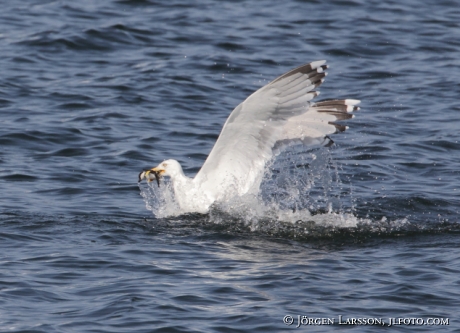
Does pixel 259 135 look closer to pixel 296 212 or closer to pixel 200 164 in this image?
pixel 296 212

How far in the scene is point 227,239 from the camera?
907 centimetres

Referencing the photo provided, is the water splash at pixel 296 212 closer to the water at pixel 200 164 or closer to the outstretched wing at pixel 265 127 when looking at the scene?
the water at pixel 200 164

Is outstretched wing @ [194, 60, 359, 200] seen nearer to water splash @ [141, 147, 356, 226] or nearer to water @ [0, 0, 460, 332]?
water splash @ [141, 147, 356, 226]

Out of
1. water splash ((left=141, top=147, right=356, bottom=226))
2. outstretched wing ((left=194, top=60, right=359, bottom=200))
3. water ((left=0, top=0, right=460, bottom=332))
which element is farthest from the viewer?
water splash ((left=141, top=147, right=356, bottom=226))

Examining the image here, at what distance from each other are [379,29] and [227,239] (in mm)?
11689

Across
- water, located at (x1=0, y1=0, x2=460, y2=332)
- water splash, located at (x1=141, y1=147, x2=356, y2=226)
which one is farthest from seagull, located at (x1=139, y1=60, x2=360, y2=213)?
water, located at (x1=0, y1=0, x2=460, y2=332)

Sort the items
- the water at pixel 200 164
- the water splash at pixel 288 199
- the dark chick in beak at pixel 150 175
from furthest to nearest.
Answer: the dark chick in beak at pixel 150 175 → the water splash at pixel 288 199 → the water at pixel 200 164

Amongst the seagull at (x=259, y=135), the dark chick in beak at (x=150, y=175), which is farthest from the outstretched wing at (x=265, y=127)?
the dark chick in beak at (x=150, y=175)

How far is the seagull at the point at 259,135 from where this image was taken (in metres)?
9.23

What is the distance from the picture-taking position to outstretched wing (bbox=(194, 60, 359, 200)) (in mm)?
9211

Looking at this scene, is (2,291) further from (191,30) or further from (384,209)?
(191,30)

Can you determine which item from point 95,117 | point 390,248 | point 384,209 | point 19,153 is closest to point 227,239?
point 390,248

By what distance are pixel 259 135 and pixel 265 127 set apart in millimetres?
123

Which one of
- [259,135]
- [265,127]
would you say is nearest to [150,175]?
[259,135]
